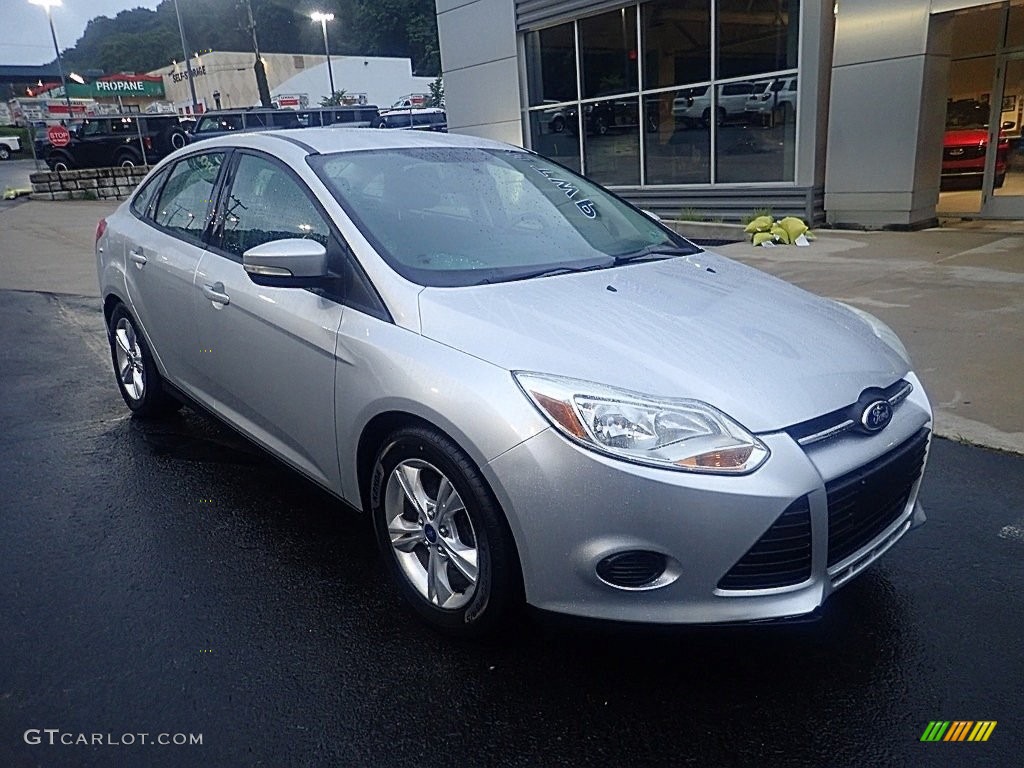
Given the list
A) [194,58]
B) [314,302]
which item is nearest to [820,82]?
[314,302]

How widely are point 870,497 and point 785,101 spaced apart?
9.97 m

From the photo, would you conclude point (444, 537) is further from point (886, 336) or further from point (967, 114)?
point (967, 114)

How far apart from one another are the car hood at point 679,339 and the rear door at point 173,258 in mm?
1712

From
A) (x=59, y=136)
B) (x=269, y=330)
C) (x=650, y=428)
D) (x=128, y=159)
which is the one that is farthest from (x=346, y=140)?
(x=59, y=136)

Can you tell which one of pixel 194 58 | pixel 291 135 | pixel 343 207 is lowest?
pixel 343 207

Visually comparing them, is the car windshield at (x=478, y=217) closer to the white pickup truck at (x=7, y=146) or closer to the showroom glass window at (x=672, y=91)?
the showroom glass window at (x=672, y=91)

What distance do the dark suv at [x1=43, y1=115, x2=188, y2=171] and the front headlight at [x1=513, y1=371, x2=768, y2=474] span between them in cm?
2782

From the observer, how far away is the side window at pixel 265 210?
3172 millimetres

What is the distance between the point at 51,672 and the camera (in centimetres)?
257

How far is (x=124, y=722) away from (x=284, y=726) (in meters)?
0.47

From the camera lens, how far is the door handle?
3453 millimetres

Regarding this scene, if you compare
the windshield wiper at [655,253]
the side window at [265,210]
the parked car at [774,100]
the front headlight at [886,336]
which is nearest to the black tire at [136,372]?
the side window at [265,210]

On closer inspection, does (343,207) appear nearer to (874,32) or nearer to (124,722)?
(124,722)

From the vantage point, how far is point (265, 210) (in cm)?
345
